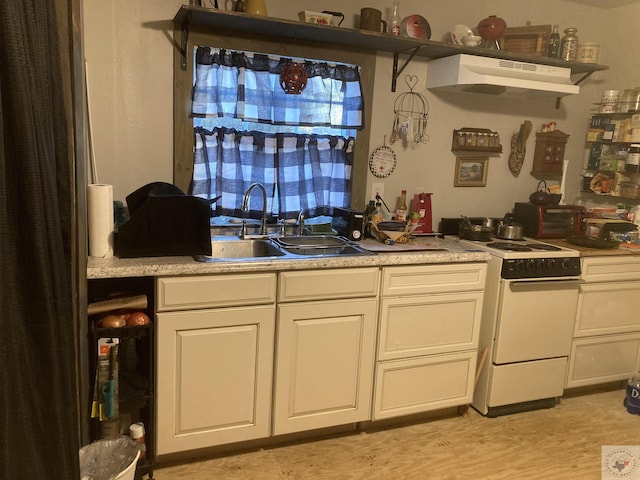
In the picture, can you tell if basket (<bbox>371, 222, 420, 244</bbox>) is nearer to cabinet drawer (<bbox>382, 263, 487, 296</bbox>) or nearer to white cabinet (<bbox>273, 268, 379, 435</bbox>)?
cabinet drawer (<bbox>382, 263, 487, 296</bbox>)

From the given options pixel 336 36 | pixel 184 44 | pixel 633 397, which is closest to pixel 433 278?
pixel 336 36

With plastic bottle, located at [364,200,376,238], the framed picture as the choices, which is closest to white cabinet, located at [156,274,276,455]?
plastic bottle, located at [364,200,376,238]

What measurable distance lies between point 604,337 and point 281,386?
2.09m

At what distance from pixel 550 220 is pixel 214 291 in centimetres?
224

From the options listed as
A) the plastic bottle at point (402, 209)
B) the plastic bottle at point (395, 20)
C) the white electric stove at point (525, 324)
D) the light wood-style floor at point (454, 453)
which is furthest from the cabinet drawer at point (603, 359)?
the plastic bottle at point (395, 20)

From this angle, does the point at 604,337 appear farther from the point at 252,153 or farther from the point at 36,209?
the point at 36,209

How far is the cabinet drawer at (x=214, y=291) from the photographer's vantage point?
227 centimetres

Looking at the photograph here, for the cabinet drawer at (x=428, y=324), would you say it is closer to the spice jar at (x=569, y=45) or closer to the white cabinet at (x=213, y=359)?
the white cabinet at (x=213, y=359)

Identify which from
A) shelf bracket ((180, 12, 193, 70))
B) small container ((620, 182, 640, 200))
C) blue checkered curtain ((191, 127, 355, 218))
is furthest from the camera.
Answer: small container ((620, 182, 640, 200))

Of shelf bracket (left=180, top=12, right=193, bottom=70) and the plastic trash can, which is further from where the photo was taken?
shelf bracket (left=180, top=12, right=193, bottom=70)

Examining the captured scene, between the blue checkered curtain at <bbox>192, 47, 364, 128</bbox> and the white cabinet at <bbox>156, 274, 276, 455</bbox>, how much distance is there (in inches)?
39.8

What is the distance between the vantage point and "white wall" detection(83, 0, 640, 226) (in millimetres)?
2645

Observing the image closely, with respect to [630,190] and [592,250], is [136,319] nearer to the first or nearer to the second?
[592,250]

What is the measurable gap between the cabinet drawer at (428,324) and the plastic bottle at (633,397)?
1.06 metres
